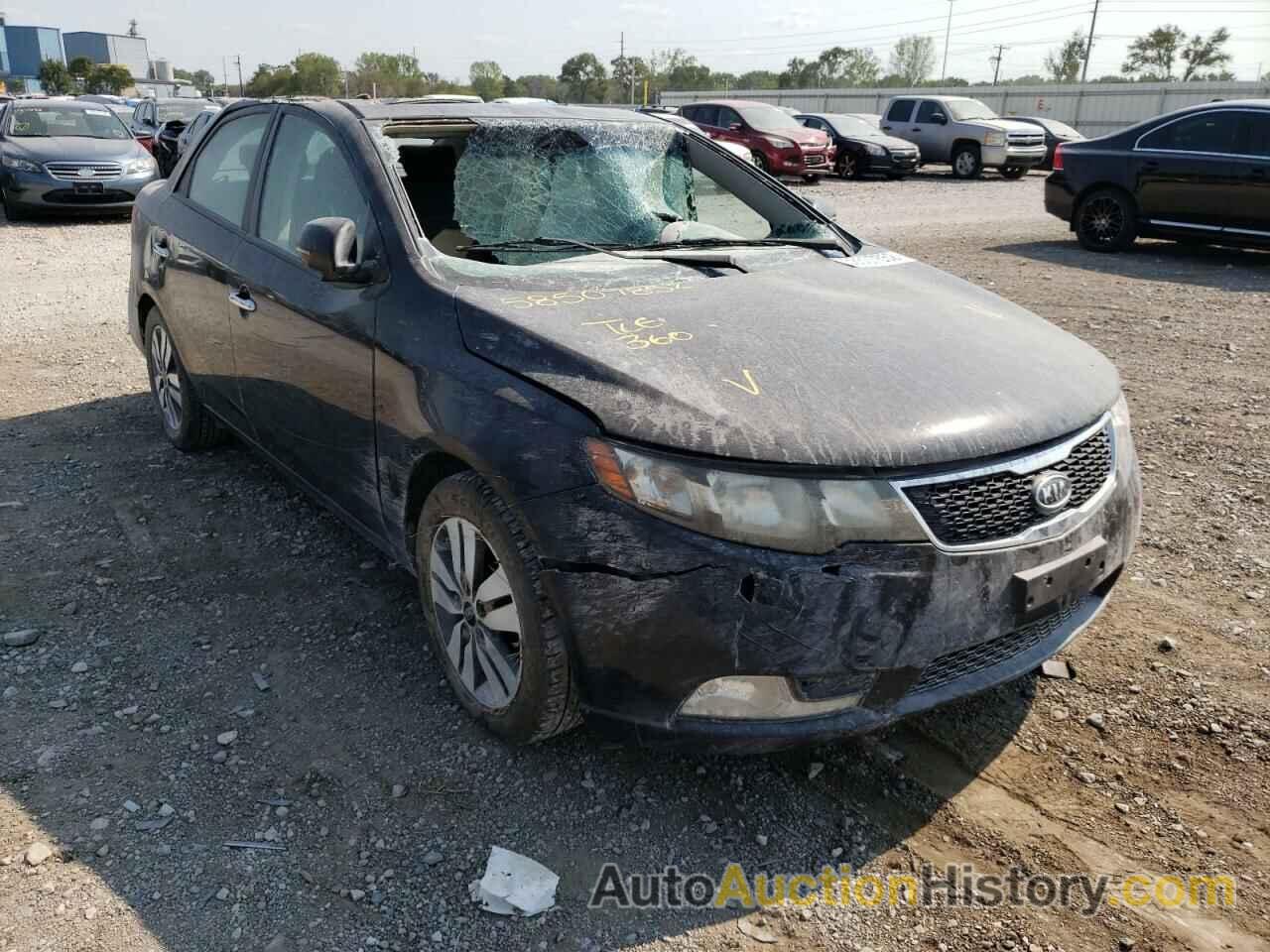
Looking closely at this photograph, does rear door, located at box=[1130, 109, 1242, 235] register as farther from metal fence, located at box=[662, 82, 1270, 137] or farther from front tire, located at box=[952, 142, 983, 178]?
metal fence, located at box=[662, 82, 1270, 137]

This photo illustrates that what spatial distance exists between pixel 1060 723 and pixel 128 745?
2704mm

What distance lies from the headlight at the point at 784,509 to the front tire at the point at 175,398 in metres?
3.21

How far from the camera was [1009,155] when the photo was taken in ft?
76.5

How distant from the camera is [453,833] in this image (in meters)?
2.61

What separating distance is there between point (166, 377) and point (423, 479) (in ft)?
9.08

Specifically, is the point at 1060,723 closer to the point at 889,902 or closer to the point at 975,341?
the point at 889,902

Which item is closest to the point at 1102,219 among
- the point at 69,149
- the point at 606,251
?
the point at 606,251

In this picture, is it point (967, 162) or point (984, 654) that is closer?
point (984, 654)

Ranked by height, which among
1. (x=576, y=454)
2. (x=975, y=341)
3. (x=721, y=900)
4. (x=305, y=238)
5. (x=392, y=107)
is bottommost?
(x=721, y=900)

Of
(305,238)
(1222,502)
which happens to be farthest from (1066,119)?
(305,238)

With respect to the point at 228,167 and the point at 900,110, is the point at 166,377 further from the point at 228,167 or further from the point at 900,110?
the point at 900,110

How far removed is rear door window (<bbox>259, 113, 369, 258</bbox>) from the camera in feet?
11.3

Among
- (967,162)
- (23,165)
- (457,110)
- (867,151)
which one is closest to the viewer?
(457,110)

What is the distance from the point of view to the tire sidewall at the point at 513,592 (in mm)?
2557
